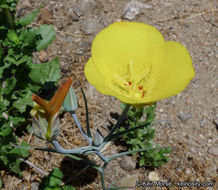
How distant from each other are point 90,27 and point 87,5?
0.28 metres

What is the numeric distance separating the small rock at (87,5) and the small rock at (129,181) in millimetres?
1687

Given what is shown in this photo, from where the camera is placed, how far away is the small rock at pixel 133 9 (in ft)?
9.54

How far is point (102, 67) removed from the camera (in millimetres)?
1552

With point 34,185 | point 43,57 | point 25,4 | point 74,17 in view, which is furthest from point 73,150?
point 25,4

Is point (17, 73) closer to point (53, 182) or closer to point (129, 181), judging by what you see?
point (53, 182)

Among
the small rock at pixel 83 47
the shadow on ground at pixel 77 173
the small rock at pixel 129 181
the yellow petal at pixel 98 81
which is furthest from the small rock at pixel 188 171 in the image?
the small rock at pixel 83 47

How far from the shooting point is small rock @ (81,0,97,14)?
3.00 meters

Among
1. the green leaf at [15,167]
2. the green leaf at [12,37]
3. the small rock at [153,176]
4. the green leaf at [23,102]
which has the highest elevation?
the green leaf at [12,37]

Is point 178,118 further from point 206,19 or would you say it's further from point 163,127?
point 206,19

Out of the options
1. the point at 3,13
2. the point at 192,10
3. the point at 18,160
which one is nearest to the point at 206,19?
the point at 192,10

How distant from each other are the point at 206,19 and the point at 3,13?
1845mm

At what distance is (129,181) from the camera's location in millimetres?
2104

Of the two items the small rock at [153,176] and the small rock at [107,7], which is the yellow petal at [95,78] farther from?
the small rock at [107,7]

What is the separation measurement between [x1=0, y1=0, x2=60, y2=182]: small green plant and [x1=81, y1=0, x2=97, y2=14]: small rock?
0.83m
